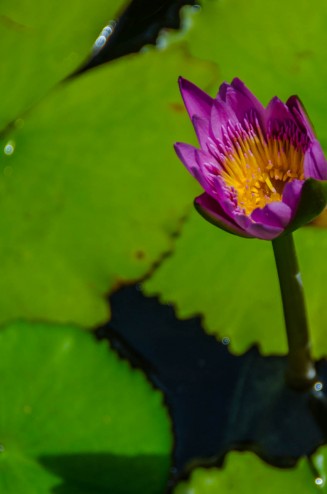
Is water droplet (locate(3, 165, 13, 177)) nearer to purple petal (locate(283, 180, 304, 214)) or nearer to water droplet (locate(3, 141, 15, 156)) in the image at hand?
water droplet (locate(3, 141, 15, 156))

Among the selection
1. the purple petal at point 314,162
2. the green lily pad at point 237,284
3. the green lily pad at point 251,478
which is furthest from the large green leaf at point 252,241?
the purple petal at point 314,162

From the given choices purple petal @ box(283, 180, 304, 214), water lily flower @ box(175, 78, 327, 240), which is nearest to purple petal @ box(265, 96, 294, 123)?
water lily flower @ box(175, 78, 327, 240)

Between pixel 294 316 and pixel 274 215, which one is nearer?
pixel 274 215

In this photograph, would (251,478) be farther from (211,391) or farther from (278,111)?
(278,111)

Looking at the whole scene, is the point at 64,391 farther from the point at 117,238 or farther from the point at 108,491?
the point at 117,238

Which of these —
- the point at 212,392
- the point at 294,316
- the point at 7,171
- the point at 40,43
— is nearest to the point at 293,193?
the point at 294,316

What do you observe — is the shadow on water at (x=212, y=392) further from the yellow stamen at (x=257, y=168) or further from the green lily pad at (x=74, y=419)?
the yellow stamen at (x=257, y=168)
